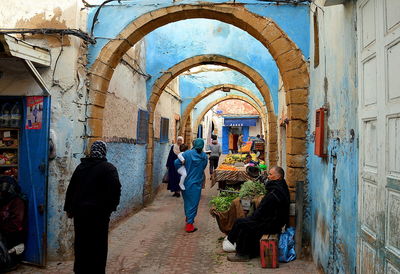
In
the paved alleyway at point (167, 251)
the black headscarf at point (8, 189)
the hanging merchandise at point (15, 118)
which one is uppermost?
the hanging merchandise at point (15, 118)

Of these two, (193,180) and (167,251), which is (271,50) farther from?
(167,251)

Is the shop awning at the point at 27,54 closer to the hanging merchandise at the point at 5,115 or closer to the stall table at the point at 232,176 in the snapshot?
the hanging merchandise at the point at 5,115

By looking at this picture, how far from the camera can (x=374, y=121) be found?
228 centimetres

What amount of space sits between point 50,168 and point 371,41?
4.02m

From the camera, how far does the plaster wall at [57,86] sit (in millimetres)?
4590

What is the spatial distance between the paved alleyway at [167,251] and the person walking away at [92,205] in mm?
768

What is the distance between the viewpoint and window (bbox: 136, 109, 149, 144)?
7941 millimetres

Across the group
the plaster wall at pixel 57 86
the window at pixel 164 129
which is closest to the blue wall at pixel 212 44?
the window at pixel 164 129

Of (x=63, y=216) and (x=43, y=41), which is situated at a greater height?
(x=43, y=41)

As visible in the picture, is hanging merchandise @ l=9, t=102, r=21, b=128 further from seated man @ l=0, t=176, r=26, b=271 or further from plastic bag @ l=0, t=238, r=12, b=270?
plastic bag @ l=0, t=238, r=12, b=270

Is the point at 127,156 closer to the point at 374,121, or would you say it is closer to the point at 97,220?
the point at 97,220

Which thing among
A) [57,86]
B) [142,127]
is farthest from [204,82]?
[57,86]

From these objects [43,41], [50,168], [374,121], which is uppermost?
[43,41]

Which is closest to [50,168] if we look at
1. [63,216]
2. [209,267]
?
[63,216]
